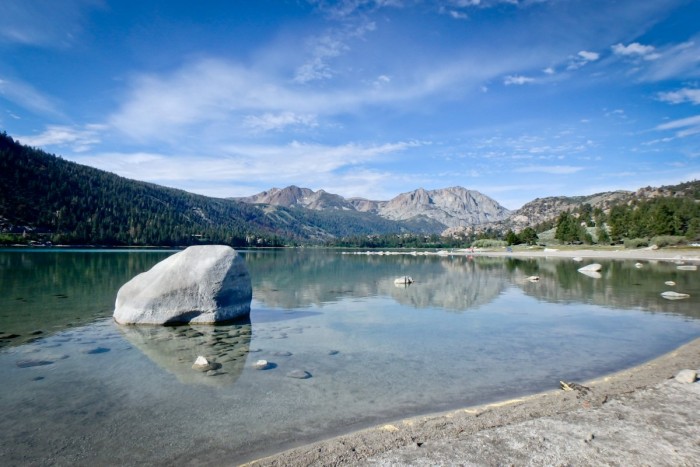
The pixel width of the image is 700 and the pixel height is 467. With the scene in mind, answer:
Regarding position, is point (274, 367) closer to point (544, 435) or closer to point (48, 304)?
point (544, 435)

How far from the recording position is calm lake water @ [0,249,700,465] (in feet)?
30.8

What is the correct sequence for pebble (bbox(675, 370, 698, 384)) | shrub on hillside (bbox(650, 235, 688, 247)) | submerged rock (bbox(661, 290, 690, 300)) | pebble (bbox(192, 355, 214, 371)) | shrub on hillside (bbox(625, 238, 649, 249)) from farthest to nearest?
1. shrub on hillside (bbox(625, 238, 649, 249))
2. shrub on hillside (bbox(650, 235, 688, 247))
3. submerged rock (bbox(661, 290, 690, 300))
4. pebble (bbox(192, 355, 214, 371))
5. pebble (bbox(675, 370, 698, 384))

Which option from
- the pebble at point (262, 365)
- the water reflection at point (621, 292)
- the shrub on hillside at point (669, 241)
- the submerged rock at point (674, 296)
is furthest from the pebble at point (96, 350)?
the shrub on hillside at point (669, 241)

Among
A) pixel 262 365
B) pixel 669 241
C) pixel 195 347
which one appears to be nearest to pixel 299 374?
pixel 262 365

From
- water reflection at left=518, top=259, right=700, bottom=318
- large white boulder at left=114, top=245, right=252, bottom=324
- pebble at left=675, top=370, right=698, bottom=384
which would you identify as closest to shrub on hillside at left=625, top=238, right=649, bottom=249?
water reflection at left=518, top=259, right=700, bottom=318

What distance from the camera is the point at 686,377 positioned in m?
12.1

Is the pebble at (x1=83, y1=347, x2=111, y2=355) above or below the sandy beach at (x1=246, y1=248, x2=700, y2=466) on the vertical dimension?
below

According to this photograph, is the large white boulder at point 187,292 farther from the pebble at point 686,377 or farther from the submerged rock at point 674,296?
the submerged rock at point 674,296

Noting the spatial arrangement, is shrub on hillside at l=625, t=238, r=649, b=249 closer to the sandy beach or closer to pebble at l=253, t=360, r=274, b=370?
the sandy beach

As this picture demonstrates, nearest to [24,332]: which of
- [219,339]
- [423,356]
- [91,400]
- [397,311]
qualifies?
[219,339]

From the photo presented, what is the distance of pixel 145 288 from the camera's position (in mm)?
22656

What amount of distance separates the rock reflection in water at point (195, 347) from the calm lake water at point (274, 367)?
8 centimetres

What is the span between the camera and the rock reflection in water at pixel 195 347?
45.3 ft

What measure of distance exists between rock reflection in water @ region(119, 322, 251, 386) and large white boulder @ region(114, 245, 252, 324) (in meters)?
0.81
